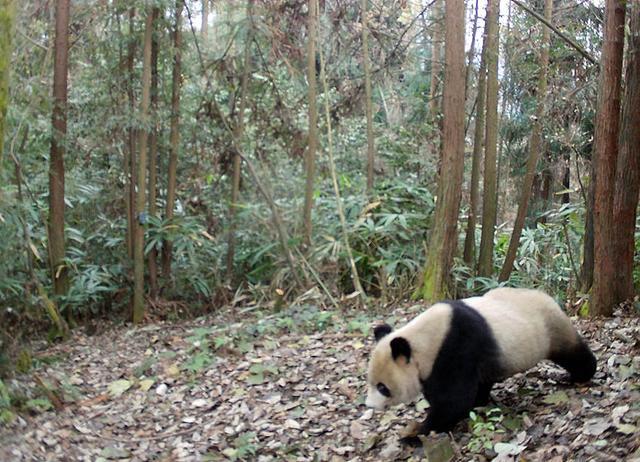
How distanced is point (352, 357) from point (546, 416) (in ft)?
8.92

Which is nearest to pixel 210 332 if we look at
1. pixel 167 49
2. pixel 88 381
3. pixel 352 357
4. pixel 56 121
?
pixel 88 381

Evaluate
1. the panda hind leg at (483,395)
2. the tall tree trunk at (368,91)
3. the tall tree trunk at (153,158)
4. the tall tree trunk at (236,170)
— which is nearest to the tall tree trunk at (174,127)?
the tall tree trunk at (153,158)

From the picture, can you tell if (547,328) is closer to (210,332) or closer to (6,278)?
(210,332)

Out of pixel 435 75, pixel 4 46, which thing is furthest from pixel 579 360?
pixel 435 75

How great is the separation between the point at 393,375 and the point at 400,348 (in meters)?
0.23

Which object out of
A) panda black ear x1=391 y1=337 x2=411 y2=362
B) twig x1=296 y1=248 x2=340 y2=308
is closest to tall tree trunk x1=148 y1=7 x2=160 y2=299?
twig x1=296 y1=248 x2=340 y2=308

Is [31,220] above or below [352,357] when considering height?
above

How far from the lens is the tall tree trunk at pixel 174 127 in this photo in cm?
1037

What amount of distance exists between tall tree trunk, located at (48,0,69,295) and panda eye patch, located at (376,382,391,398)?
6.00 m

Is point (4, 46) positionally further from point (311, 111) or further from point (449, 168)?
point (311, 111)

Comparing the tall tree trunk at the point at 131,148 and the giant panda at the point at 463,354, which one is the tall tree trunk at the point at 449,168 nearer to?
the giant panda at the point at 463,354

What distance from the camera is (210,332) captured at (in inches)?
349

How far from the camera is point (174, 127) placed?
10.5m

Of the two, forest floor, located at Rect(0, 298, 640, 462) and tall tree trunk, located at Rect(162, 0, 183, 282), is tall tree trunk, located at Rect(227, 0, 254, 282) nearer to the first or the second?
tall tree trunk, located at Rect(162, 0, 183, 282)
